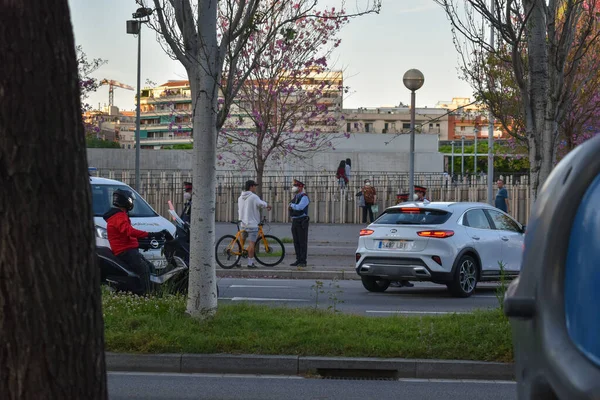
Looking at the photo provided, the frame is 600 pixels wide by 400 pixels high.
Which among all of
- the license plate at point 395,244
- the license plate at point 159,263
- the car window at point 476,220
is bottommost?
the license plate at point 159,263

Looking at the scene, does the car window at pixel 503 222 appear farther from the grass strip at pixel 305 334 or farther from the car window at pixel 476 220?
the grass strip at pixel 305 334

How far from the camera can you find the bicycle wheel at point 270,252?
2094 centimetres

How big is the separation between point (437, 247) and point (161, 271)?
4643 millimetres

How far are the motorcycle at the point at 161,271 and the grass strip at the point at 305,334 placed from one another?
5.57ft

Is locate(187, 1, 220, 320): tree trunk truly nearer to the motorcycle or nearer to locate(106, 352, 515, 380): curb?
locate(106, 352, 515, 380): curb

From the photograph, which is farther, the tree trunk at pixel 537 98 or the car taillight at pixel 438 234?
the car taillight at pixel 438 234

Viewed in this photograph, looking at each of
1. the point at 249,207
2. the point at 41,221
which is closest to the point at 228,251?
the point at 249,207

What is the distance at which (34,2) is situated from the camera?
11.3ft

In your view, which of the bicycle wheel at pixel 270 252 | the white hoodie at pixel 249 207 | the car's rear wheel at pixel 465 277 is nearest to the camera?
the car's rear wheel at pixel 465 277

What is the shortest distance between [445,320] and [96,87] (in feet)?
90.0

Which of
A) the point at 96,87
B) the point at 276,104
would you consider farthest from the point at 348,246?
the point at 96,87

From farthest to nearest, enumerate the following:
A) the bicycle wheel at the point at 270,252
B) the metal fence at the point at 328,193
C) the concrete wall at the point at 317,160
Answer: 1. the concrete wall at the point at 317,160
2. the metal fence at the point at 328,193
3. the bicycle wheel at the point at 270,252

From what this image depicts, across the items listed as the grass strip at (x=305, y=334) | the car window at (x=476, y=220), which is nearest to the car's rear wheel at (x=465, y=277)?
the car window at (x=476, y=220)

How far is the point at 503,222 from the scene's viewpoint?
672 inches
